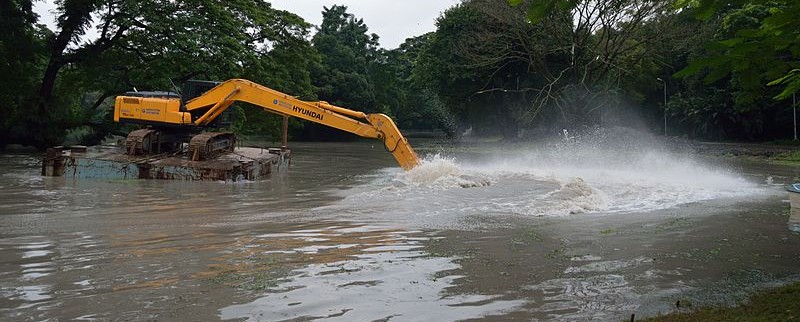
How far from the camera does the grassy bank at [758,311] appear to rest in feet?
16.6

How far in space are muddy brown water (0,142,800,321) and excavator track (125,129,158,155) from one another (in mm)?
2597

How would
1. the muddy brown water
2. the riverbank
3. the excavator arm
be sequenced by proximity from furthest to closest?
the riverbank
the excavator arm
the muddy brown water

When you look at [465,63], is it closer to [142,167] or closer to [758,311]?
[142,167]

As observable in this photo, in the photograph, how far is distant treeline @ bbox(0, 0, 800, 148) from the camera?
12.1 metres

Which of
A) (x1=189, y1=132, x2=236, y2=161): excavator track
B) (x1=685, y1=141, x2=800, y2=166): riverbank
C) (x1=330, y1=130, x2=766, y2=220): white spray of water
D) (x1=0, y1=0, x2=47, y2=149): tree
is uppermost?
(x1=0, y1=0, x2=47, y2=149): tree

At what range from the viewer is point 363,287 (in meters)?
6.59

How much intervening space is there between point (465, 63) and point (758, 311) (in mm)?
44861

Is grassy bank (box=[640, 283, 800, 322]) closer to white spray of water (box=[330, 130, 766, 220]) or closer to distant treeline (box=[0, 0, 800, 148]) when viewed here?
distant treeline (box=[0, 0, 800, 148])

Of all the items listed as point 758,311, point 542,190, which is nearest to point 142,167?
point 542,190

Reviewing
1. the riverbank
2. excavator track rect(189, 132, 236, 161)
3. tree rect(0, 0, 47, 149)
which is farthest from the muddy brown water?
the riverbank

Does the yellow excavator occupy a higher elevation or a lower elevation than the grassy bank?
higher

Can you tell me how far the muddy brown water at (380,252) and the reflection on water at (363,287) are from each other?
3cm

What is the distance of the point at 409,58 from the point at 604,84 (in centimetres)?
3906

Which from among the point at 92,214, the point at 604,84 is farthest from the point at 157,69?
the point at 604,84
